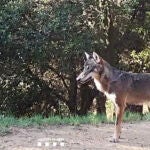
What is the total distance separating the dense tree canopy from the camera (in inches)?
532

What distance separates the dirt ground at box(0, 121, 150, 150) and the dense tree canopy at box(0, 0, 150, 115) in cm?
373

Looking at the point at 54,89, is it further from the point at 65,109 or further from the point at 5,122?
the point at 5,122

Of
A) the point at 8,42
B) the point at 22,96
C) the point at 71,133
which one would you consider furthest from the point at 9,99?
the point at 71,133

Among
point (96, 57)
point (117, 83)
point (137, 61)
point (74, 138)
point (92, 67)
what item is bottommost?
point (74, 138)

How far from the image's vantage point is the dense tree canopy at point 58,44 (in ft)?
44.3

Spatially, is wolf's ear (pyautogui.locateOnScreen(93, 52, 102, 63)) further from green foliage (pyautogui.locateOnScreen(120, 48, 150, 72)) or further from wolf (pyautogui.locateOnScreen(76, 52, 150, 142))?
green foliage (pyautogui.locateOnScreen(120, 48, 150, 72))

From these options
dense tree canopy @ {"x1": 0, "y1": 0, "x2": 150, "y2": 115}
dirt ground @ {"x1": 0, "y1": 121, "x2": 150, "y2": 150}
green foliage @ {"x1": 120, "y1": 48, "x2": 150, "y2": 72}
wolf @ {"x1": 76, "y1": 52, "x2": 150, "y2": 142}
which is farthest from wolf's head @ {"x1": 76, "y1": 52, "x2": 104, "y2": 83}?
green foliage @ {"x1": 120, "y1": 48, "x2": 150, "y2": 72}

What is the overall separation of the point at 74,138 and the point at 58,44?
512 cm

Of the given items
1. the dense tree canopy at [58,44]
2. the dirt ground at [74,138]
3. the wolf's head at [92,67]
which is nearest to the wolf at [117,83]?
the wolf's head at [92,67]

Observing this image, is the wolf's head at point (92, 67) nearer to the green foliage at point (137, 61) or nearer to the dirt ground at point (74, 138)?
the dirt ground at point (74, 138)

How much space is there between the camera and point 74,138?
30.5 ft

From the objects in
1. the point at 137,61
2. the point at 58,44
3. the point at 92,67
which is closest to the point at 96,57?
the point at 92,67

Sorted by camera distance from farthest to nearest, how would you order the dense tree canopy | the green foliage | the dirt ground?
the green foliage
the dense tree canopy
the dirt ground

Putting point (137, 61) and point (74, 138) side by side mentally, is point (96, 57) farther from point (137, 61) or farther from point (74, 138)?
point (137, 61)
